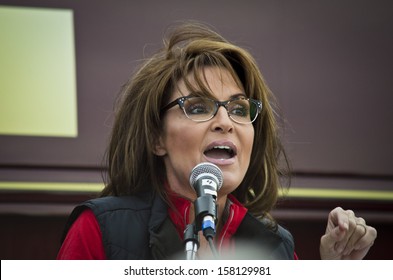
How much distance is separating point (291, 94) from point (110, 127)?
1.74 feet

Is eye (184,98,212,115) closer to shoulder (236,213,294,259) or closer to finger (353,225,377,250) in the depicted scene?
shoulder (236,213,294,259)

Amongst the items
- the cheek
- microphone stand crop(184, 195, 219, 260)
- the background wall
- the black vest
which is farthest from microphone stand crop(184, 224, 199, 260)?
the background wall

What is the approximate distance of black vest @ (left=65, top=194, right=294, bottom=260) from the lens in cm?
161

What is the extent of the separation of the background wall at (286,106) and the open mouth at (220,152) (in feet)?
1.20

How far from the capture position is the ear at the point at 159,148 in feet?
5.77

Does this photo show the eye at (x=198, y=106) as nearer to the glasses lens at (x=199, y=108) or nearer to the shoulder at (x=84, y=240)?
the glasses lens at (x=199, y=108)

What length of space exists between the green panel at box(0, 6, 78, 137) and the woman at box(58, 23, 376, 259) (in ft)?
0.86

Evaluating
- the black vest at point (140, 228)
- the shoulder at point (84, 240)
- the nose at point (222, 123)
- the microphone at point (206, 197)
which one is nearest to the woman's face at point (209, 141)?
the nose at point (222, 123)

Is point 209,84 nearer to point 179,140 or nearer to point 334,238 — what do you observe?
point 179,140

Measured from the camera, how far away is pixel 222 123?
1.68 meters

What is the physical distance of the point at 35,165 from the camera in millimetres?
1971
